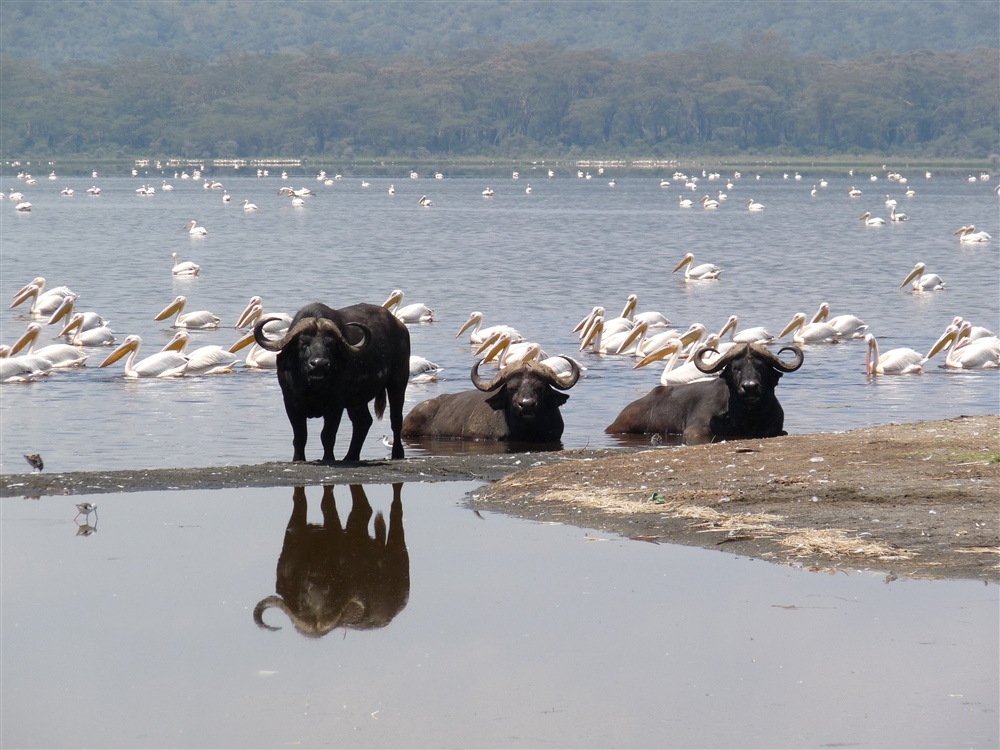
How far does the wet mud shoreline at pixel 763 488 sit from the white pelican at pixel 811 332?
11099 millimetres

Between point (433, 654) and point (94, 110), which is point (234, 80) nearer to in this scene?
point (94, 110)

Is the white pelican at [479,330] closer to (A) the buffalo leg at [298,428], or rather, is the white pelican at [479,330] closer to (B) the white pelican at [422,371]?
(B) the white pelican at [422,371]

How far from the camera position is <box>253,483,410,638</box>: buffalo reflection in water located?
6.71m

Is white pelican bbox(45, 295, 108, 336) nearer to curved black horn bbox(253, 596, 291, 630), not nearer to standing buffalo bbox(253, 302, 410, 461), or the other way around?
standing buffalo bbox(253, 302, 410, 461)

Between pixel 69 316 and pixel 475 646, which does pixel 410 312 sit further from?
pixel 475 646

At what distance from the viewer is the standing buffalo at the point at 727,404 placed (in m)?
12.5

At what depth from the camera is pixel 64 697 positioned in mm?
5621

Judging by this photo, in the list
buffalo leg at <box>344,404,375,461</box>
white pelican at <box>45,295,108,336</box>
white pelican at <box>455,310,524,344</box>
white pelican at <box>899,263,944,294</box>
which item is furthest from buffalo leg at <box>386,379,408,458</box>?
white pelican at <box>899,263,944,294</box>

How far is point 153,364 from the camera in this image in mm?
18578

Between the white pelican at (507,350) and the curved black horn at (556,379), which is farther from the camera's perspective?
the white pelican at (507,350)

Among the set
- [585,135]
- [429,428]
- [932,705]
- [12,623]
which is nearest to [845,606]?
[932,705]

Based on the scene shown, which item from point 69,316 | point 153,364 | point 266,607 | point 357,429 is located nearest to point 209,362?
point 153,364

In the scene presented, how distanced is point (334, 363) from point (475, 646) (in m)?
4.43

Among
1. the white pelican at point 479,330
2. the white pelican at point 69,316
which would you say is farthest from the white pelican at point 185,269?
the white pelican at point 479,330
